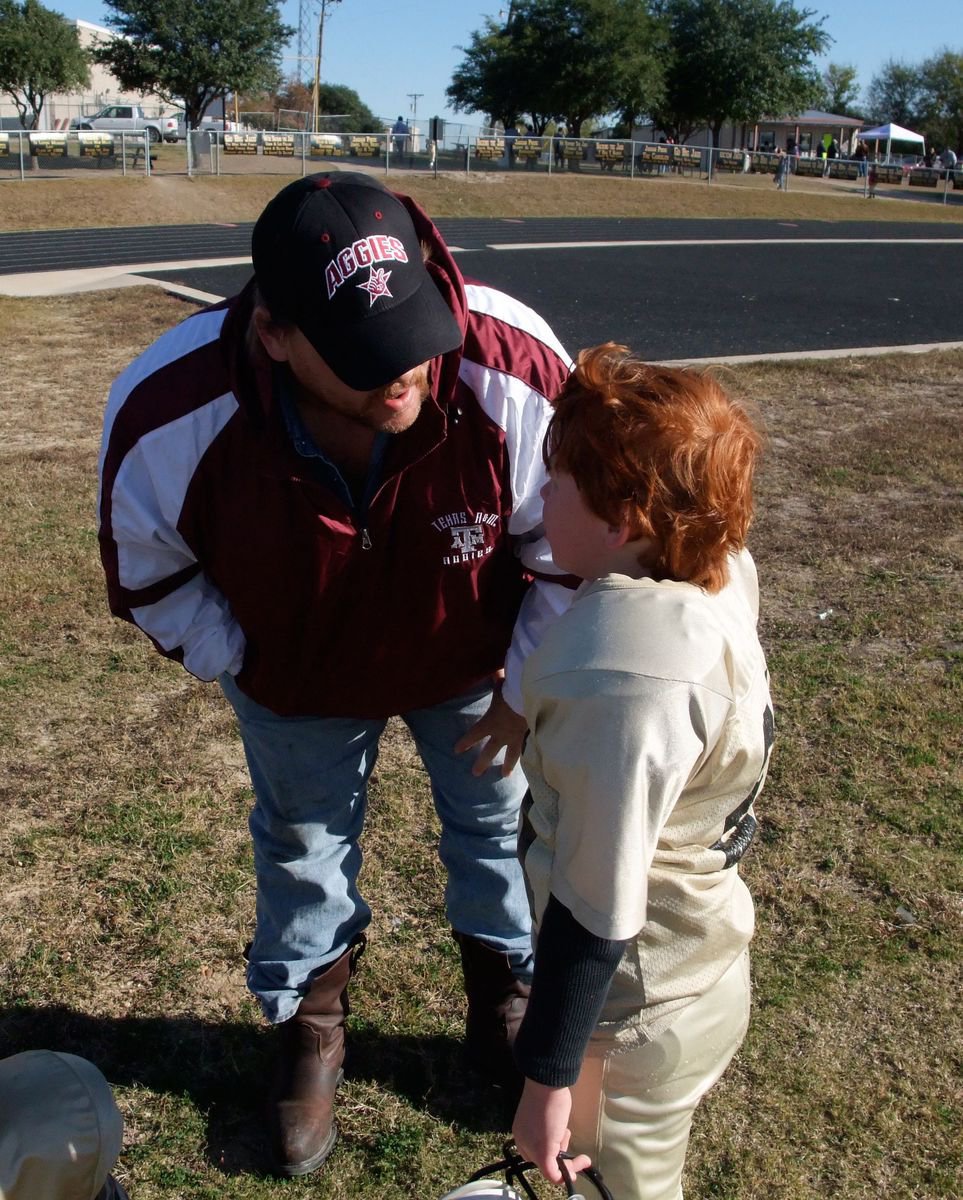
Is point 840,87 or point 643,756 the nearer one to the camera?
point 643,756

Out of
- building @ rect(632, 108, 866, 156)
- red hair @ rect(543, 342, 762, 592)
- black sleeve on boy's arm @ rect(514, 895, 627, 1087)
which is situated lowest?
black sleeve on boy's arm @ rect(514, 895, 627, 1087)

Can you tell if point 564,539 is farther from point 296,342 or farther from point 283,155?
point 283,155

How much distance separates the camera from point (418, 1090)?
2.48 m

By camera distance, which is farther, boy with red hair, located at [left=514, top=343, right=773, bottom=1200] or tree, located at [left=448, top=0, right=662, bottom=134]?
tree, located at [left=448, top=0, right=662, bottom=134]

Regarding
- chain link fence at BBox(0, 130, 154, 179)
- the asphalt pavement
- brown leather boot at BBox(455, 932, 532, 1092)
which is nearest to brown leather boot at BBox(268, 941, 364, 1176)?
brown leather boot at BBox(455, 932, 532, 1092)

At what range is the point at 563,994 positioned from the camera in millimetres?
1413

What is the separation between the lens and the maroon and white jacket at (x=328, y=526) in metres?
1.90

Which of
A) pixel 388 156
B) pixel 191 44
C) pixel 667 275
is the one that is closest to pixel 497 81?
pixel 191 44

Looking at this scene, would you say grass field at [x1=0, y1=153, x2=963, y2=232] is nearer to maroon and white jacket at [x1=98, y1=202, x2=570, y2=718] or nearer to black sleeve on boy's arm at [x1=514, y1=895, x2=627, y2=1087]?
maroon and white jacket at [x1=98, y1=202, x2=570, y2=718]

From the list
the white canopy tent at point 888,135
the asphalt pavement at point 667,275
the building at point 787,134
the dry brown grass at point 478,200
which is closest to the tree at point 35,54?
the dry brown grass at point 478,200

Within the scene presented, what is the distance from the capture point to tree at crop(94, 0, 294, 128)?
44594 millimetres

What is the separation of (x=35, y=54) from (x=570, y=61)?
23.4 m

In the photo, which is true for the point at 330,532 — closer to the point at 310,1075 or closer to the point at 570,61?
the point at 310,1075

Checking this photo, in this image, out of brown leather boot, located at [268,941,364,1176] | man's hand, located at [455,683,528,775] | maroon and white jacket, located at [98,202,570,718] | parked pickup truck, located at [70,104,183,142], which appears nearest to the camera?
maroon and white jacket, located at [98,202,570,718]
